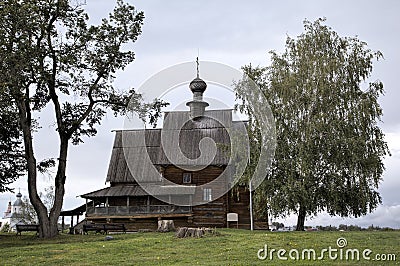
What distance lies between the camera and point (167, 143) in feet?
133

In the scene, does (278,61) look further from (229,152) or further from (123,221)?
(123,221)

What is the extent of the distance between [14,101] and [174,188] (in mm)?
14083

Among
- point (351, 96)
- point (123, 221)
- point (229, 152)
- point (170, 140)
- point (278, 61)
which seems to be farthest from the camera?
point (170, 140)

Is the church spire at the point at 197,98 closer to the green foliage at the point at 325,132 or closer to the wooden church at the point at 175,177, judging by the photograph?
the wooden church at the point at 175,177

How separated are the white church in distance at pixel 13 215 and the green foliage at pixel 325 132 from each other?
104 ft

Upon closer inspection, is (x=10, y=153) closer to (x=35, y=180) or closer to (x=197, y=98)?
(x=35, y=180)

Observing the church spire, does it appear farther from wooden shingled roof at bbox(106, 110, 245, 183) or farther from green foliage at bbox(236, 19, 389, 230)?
green foliage at bbox(236, 19, 389, 230)

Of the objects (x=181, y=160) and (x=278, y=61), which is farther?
(x=181, y=160)

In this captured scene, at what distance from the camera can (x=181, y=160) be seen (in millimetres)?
37938

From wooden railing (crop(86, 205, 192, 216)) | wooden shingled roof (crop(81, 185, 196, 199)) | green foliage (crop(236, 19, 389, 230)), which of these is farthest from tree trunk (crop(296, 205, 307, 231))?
wooden shingled roof (crop(81, 185, 196, 199))

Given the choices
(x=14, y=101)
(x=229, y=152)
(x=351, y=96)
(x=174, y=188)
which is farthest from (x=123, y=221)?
(x=351, y=96)

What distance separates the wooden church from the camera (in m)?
34.2

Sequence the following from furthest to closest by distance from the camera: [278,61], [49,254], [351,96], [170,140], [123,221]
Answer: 1. [170,140]
2. [123,221]
3. [278,61]
4. [351,96]
5. [49,254]

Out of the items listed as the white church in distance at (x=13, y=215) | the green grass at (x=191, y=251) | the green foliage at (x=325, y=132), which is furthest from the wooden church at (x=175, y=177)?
the white church in distance at (x=13, y=215)
